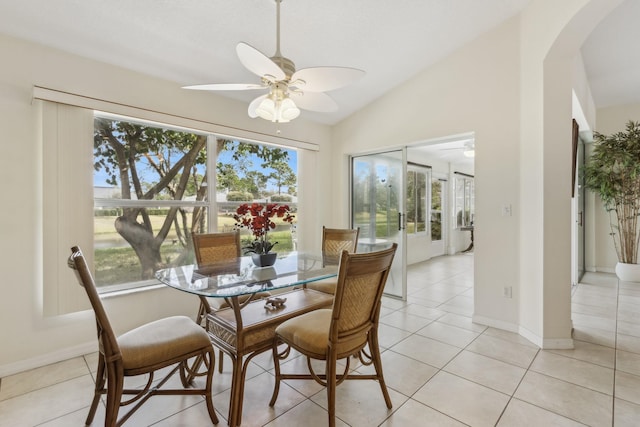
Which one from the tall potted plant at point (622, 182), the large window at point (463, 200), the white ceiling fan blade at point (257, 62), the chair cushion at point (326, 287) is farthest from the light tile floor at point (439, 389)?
the large window at point (463, 200)

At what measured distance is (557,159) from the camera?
2564 mm

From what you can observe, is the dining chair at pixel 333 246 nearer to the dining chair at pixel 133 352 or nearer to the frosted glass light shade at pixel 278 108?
the dining chair at pixel 133 352

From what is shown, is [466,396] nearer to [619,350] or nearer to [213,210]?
[619,350]

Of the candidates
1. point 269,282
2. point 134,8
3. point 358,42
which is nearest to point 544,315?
point 269,282

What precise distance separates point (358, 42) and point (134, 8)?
1.91 metres

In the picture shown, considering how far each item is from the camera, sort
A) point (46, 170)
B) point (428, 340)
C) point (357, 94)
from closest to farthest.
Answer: point (46, 170) → point (428, 340) → point (357, 94)

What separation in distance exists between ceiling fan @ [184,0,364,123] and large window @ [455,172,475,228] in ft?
22.5

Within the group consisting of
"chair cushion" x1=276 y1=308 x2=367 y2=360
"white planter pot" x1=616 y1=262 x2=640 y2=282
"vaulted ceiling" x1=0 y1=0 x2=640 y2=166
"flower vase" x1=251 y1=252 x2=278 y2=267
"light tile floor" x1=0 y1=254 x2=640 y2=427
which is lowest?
"light tile floor" x1=0 y1=254 x2=640 y2=427

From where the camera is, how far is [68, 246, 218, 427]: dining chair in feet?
4.69

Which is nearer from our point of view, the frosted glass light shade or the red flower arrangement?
the frosted glass light shade

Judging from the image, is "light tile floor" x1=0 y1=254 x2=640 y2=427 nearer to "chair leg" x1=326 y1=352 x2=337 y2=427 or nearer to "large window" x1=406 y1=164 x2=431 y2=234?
"chair leg" x1=326 y1=352 x2=337 y2=427

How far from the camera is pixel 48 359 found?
236 centimetres

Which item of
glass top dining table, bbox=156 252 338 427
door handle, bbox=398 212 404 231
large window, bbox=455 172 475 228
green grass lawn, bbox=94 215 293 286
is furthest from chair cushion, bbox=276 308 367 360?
large window, bbox=455 172 475 228

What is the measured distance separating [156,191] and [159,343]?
190 cm
